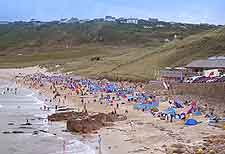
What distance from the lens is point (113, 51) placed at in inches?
5177

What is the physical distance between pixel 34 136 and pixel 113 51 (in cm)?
10063

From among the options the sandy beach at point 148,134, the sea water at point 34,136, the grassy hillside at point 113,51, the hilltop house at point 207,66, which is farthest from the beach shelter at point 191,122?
the grassy hillside at point 113,51

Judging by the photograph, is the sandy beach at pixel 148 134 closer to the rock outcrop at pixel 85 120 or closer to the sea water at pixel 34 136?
the rock outcrop at pixel 85 120

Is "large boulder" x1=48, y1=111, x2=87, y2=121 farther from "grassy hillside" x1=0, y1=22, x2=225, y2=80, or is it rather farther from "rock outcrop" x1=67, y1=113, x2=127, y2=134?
"grassy hillside" x1=0, y1=22, x2=225, y2=80

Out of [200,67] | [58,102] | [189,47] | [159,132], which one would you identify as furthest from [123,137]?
[189,47]

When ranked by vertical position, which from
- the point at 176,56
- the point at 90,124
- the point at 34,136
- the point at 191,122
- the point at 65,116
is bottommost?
the point at 34,136

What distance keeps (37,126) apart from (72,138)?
21.6 ft

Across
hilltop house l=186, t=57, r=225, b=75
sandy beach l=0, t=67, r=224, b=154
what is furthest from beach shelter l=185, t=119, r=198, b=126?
hilltop house l=186, t=57, r=225, b=75

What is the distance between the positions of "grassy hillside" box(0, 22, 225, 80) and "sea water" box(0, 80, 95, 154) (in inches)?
1037

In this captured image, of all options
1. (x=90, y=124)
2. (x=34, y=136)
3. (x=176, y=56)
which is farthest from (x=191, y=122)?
(x=176, y=56)

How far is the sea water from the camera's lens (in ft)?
88.9

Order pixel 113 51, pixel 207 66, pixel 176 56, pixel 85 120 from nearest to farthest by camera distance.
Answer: pixel 85 120 < pixel 207 66 < pixel 176 56 < pixel 113 51

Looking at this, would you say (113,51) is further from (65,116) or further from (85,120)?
(85,120)

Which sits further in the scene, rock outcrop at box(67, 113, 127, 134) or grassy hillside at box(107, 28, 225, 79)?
grassy hillside at box(107, 28, 225, 79)
